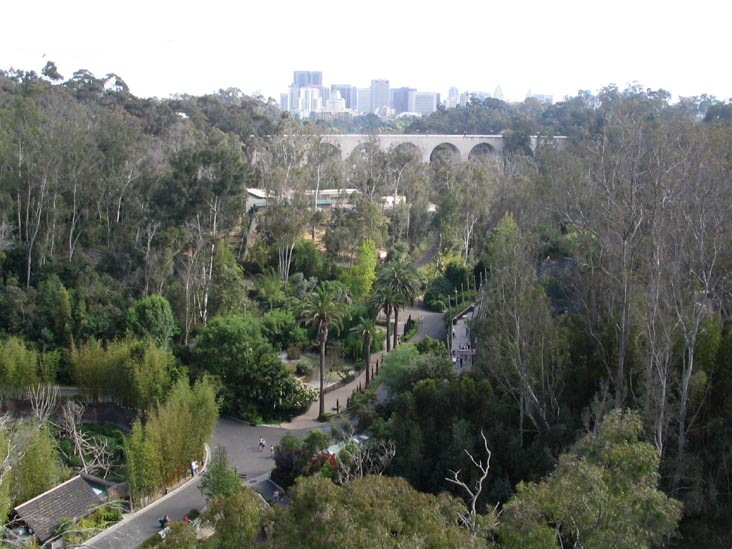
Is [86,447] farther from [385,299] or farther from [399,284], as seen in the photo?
[399,284]

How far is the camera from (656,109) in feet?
185

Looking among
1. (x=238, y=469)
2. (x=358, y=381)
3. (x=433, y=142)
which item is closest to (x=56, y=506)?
(x=238, y=469)

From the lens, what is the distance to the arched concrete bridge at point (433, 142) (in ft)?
216

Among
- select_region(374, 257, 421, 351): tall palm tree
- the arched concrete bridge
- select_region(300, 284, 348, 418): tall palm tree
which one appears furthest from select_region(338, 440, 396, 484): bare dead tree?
the arched concrete bridge

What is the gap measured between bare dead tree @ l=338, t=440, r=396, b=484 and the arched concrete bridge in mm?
49121

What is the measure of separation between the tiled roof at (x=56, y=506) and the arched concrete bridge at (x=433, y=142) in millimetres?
50049

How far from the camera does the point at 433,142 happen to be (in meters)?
71.5

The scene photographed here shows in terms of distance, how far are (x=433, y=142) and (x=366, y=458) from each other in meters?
58.0

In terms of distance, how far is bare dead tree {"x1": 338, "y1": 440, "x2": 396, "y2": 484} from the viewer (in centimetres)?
1628

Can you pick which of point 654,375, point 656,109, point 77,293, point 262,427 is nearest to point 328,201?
point 77,293

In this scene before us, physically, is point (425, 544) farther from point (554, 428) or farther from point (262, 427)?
point (262, 427)

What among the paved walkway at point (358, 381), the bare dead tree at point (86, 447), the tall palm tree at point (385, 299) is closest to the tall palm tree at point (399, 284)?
the tall palm tree at point (385, 299)

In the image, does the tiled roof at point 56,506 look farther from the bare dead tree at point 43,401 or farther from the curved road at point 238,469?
the bare dead tree at point 43,401

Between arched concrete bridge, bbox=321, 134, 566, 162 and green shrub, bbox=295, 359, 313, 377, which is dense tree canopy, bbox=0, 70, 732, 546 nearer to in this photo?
green shrub, bbox=295, 359, 313, 377
